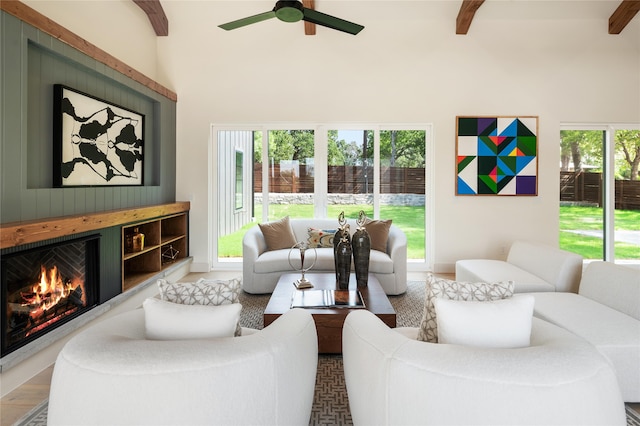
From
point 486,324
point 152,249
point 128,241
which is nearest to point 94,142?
point 128,241

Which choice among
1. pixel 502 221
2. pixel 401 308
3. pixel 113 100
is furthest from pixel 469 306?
pixel 502 221

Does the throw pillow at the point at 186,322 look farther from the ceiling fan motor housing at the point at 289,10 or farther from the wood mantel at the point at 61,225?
the ceiling fan motor housing at the point at 289,10

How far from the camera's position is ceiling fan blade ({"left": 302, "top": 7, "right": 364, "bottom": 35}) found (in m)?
2.95

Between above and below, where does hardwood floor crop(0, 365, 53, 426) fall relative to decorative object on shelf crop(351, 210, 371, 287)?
below

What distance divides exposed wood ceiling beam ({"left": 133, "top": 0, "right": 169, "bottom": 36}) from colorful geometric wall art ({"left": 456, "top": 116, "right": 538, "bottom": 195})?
4.28 meters

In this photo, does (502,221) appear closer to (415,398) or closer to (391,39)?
(391,39)

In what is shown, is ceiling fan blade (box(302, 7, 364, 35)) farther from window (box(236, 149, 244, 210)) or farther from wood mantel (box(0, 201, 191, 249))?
window (box(236, 149, 244, 210))

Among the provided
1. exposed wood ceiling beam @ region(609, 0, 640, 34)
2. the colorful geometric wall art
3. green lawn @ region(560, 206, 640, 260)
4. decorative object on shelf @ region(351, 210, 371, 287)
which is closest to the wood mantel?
decorative object on shelf @ region(351, 210, 371, 287)

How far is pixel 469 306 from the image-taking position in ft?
4.48

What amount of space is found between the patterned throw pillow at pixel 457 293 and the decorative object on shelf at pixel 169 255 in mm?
4053

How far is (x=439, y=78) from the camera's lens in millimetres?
5082

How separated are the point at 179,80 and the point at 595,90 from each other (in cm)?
583

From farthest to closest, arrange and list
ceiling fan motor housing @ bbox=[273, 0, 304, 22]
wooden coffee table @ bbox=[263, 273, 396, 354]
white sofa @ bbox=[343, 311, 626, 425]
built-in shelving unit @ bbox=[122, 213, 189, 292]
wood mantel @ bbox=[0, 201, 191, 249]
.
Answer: built-in shelving unit @ bbox=[122, 213, 189, 292] → ceiling fan motor housing @ bbox=[273, 0, 304, 22] → wooden coffee table @ bbox=[263, 273, 396, 354] → wood mantel @ bbox=[0, 201, 191, 249] → white sofa @ bbox=[343, 311, 626, 425]

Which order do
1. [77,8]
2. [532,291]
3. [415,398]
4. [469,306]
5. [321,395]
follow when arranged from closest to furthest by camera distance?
[415,398] → [469,306] → [321,395] → [532,291] → [77,8]
